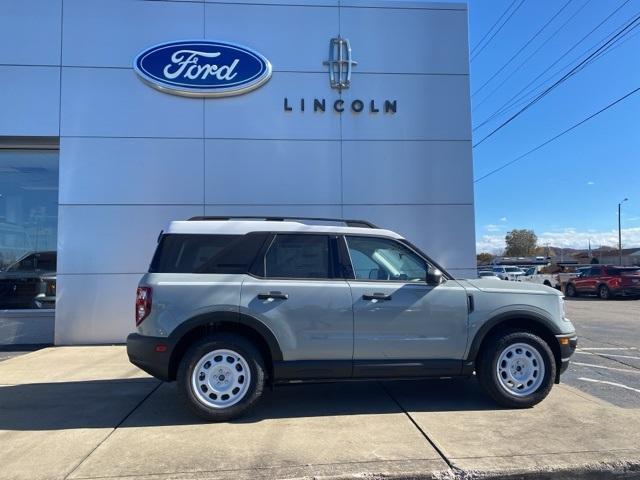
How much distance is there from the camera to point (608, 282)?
76.5ft

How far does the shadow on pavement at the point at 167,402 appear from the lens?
17.4 ft

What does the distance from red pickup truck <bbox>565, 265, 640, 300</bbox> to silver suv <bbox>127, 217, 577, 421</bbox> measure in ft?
66.1

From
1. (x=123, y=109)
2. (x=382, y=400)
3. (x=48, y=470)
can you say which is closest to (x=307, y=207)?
(x=123, y=109)

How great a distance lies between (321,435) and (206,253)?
2.13m

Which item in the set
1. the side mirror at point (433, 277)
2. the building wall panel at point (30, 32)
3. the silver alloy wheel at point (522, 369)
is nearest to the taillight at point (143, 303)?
the side mirror at point (433, 277)

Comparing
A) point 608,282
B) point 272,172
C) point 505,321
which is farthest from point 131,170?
point 608,282

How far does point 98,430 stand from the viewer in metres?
4.98

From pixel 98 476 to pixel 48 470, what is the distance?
46cm

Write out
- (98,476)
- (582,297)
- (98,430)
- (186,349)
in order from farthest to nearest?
(582,297) → (186,349) → (98,430) → (98,476)

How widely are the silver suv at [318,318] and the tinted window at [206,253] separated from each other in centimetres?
1

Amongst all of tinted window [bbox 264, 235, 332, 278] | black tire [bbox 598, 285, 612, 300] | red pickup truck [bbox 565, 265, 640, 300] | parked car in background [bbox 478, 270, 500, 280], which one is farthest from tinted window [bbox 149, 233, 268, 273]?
black tire [bbox 598, 285, 612, 300]

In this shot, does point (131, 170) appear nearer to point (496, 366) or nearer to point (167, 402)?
point (167, 402)

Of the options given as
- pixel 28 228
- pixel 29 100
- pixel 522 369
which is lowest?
pixel 522 369

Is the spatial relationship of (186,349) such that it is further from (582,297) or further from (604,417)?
(582,297)
